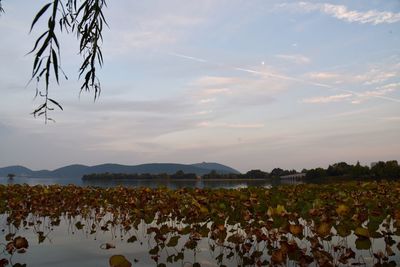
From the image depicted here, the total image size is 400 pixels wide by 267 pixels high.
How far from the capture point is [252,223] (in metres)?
7.68

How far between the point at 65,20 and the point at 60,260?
408 centimetres

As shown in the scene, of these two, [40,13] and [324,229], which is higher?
[40,13]

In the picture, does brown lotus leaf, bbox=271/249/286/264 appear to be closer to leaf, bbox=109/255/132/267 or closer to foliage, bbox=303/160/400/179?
leaf, bbox=109/255/132/267

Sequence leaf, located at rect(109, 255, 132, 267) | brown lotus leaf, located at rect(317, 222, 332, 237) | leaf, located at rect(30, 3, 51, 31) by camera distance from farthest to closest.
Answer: brown lotus leaf, located at rect(317, 222, 332, 237) < leaf, located at rect(109, 255, 132, 267) < leaf, located at rect(30, 3, 51, 31)

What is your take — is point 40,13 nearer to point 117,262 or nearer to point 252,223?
point 117,262

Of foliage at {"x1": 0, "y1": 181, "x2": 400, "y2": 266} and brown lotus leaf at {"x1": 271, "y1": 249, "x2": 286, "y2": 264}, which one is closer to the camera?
brown lotus leaf at {"x1": 271, "y1": 249, "x2": 286, "y2": 264}

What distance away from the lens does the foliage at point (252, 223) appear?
19.1 feet

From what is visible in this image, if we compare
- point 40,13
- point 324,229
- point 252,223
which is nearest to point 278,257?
point 324,229

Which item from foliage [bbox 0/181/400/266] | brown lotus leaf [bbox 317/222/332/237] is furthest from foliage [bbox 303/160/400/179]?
→ brown lotus leaf [bbox 317/222/332/237]

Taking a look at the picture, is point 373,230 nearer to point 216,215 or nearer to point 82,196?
point 216,215

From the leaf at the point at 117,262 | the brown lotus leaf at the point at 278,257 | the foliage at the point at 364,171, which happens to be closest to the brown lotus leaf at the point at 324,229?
the brown lotus leaf at the point at 278,257

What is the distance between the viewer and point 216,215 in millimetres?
7734

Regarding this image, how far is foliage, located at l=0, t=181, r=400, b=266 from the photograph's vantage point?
5.84m

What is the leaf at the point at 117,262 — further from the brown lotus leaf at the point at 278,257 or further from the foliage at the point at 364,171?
the foliage at the point at 364,171
